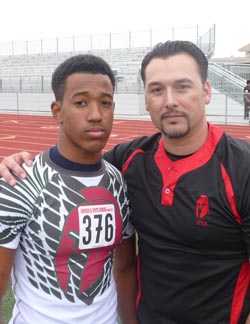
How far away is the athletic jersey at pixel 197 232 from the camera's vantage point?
1.72 meters

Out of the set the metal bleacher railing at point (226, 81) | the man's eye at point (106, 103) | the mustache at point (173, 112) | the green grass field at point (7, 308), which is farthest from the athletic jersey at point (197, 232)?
the metal bleacher railing at point (226, 81)

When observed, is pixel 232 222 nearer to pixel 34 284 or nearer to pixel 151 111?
pixel 151 111

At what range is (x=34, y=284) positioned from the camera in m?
1.72

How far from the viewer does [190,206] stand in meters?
1.77

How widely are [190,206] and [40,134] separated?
42.1 ft

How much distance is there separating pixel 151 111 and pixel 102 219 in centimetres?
47

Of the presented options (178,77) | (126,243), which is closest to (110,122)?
(178,77)

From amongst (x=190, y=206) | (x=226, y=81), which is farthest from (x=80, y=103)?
(x=226, y=81)

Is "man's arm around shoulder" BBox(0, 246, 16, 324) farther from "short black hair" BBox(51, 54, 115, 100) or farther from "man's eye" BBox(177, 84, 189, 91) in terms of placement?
"man's eye" BBox(177, 84, 189, 91)

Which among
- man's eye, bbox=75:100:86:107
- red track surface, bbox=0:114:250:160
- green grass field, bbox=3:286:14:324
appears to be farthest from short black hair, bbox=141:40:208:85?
red track surface, bbox=0:114:250:160

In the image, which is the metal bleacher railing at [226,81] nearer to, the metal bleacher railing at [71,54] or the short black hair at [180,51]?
the metal bleacher railing at [71,54]

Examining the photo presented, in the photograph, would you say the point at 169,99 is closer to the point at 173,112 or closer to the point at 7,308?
the point at 173,112

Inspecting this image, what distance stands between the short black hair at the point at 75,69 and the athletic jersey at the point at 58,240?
27 centimetres

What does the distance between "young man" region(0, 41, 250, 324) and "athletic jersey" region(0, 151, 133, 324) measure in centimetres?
14
